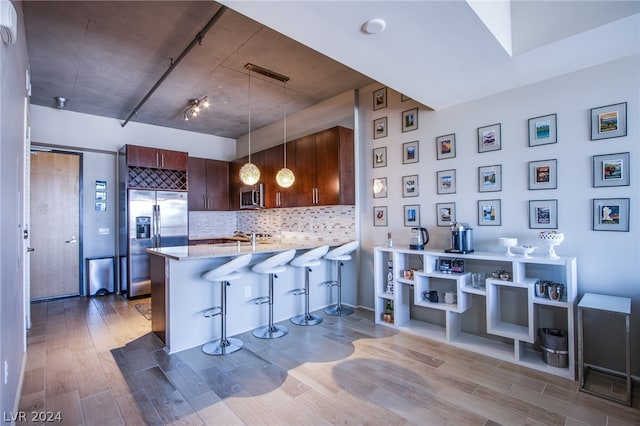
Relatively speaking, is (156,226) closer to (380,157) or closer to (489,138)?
(380,157)

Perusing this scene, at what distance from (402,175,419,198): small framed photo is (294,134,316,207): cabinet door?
1.29 m

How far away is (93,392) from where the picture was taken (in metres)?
2.37

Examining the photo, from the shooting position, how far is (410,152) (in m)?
3.88

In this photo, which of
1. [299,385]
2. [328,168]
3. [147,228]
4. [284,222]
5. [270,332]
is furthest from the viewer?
[284,222]

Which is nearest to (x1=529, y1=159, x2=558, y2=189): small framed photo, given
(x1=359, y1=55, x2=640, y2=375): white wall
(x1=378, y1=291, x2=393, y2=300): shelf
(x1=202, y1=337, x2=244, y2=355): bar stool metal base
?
Result: (x1=359, y1=55, x2=640, y2=375): white wall

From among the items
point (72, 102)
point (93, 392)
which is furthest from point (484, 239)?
point (72, 102)

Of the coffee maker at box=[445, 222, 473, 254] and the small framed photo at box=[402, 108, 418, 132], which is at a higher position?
the small framed photo at box=[402, 108, 418, 132]

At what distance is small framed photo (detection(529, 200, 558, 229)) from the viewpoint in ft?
9.24

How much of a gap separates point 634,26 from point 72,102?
6.47 metres

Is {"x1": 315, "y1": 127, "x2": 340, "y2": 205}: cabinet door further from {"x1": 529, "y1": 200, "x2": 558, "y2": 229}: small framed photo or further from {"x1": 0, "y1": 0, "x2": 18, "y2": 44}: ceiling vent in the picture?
{"x1": 0, "y1": 0, "x2": 18, "y2": 44}: ceiling vent

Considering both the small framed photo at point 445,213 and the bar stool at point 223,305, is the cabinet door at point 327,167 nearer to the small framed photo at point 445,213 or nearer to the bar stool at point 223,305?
the small framed photo at point 445,213

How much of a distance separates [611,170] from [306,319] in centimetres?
329

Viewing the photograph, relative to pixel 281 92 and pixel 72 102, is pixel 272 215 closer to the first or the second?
pixel 281 92

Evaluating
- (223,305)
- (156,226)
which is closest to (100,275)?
(156,226)
